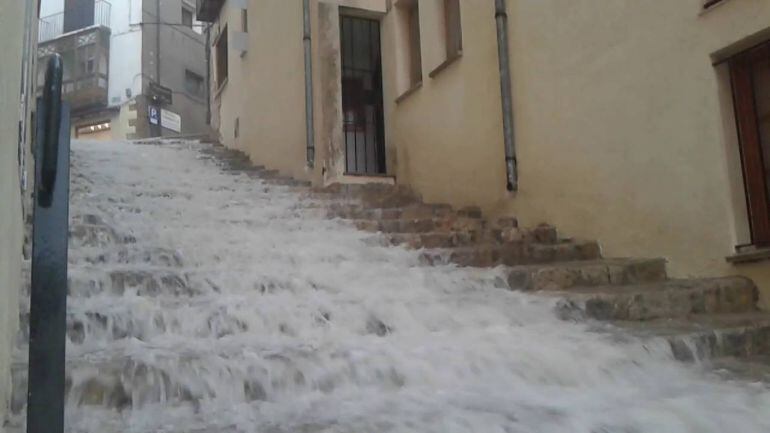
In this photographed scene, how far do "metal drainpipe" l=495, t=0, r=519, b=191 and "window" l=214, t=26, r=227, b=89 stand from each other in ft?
26.1

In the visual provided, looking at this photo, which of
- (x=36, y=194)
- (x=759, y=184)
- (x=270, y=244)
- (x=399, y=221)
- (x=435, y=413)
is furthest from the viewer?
(x=399, y=221)

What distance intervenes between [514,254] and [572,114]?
1.17m

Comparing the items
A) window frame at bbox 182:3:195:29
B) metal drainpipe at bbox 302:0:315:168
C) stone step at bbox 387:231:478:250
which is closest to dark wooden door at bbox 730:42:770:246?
stone step at bbox 387:231:478:250

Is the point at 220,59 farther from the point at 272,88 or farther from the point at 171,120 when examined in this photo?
the point at 171,120

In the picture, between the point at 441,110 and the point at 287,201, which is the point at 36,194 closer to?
the point at 287,201

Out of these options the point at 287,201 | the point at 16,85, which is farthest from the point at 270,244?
the point at 16,85

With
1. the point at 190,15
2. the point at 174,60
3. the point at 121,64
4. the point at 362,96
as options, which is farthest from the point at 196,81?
the point at 362,96

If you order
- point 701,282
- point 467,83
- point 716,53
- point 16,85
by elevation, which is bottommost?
point 701,282

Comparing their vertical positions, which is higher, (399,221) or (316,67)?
(316,67)

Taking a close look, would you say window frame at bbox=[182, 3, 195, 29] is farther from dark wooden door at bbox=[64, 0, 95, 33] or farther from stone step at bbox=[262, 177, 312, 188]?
stone step at bbox=[262, 177, 312, 188]

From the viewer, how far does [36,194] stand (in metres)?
1.57

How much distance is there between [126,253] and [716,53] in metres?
3.54

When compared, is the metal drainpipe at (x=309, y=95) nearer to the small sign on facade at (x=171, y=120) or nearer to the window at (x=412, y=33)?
the window at (x=412, y=33)

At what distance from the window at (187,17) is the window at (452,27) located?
16.7 meters
